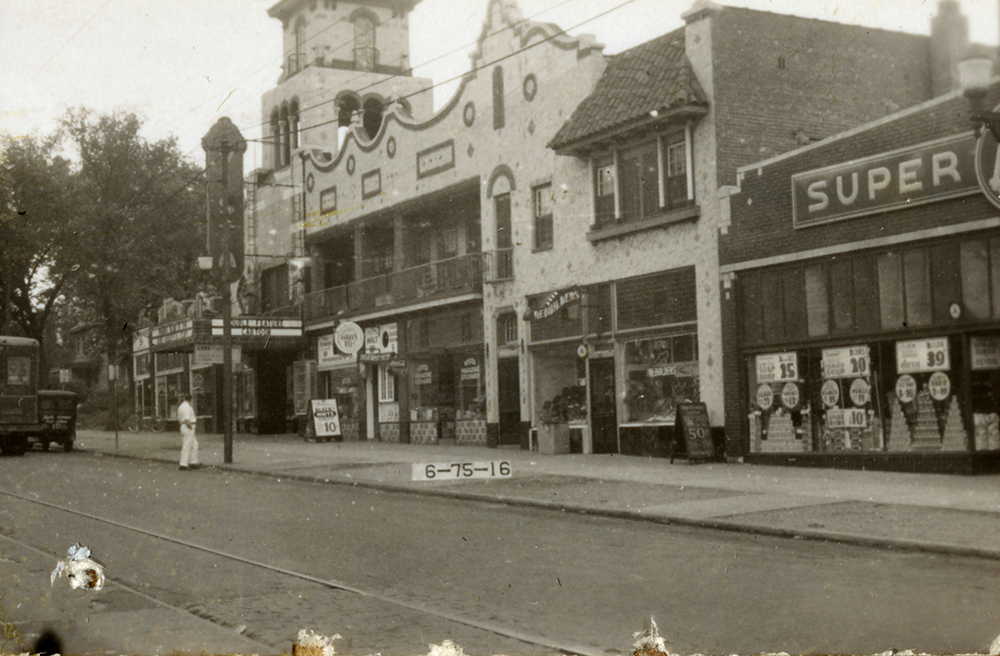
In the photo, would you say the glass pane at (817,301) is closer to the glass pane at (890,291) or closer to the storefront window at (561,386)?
the glass pane at (890,291)

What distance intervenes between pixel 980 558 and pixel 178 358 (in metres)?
43.2

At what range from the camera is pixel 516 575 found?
8.71 m

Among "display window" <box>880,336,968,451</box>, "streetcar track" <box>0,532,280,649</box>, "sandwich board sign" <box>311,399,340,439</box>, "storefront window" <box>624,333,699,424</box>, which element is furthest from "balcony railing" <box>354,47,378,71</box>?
"streetcar track" <box>0,532,280,649</box>

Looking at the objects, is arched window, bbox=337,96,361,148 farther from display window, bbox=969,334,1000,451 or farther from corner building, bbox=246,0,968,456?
display window, bbox=969,334,1000,451

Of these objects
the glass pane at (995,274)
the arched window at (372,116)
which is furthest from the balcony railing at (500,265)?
the arched window at (372,116)

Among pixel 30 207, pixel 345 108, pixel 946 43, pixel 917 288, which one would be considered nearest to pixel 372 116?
pixel 345 108

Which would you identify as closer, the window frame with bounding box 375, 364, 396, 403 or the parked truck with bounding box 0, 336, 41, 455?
the parked truck with bounding box 0, 336, 41, 455

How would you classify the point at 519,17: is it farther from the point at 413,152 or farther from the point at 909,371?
the point at 909,371

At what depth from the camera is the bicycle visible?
47.5 m

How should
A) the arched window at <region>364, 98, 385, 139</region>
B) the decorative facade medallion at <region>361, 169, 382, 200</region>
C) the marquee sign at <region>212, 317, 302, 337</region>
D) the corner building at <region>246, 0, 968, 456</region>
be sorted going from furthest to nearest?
the arched window at <region>364, 98, 385, 139</region> < the marquee sign at <region>212, 317, 302, 337</region> < the decorative facade medallion at <region>361, 169, 382, 200</region> < the corner building at <region>246, 0, 968, 456</region>

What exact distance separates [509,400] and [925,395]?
11.9 metres

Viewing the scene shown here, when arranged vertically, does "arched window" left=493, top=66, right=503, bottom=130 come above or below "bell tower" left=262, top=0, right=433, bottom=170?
below

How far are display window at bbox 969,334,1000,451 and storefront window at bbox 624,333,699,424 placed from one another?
5753 mm

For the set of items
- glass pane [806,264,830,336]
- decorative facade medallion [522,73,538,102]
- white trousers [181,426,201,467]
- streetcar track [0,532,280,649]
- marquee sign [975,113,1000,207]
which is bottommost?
streetcar track [0,532,280,649]
